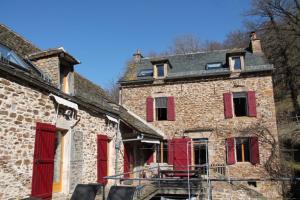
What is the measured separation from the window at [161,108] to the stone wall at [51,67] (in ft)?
26.7

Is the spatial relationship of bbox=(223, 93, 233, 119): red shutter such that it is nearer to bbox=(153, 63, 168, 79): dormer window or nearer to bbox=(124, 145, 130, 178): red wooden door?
bbox=(153, 63, 168, 79): dormer window

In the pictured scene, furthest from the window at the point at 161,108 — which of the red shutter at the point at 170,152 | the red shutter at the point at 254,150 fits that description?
the red shutter at the point at 254,150

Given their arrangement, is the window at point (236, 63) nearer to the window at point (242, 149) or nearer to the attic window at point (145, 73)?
the window at point (242, 149)

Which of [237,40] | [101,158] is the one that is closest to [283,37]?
[237,40]

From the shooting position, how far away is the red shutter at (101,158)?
32.9 ft

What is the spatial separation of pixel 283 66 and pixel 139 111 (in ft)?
49.4

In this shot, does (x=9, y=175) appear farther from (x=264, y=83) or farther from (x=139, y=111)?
(x=264, y=83)

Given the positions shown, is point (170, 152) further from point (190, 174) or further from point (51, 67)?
point (51, 67)

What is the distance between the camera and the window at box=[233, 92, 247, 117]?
582 inches

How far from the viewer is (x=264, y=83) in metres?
14.5

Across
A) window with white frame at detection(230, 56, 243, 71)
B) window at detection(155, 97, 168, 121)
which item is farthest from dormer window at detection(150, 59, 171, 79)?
window with white frame at detection(230, 56, 243, 71)

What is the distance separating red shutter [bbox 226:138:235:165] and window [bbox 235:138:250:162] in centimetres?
35

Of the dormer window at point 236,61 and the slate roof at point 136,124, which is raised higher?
the dormer window at point 236,61

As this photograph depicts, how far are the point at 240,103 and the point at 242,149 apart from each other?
2.41 metres
